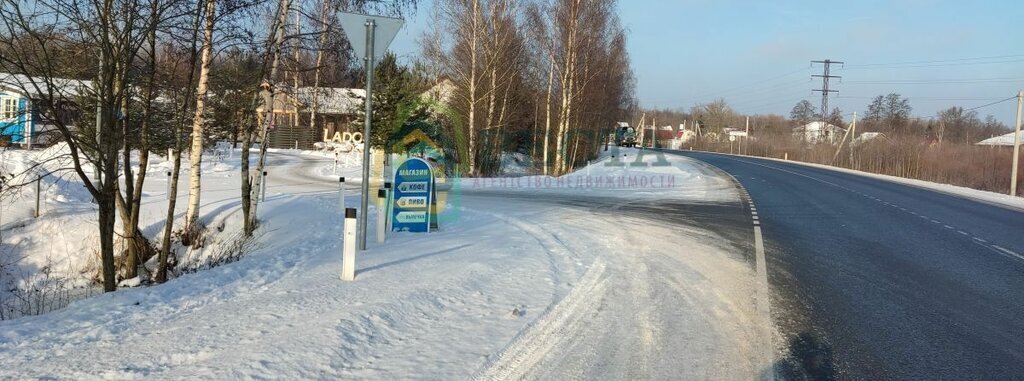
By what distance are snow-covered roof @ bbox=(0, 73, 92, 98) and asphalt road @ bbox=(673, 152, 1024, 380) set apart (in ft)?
27.3

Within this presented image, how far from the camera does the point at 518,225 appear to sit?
1152cm

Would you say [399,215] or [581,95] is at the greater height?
[581,95]

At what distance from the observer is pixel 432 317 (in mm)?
5488

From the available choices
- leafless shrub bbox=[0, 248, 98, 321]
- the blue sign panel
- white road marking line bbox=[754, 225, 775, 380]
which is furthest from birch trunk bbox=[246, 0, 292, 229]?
white road marking line bbox=[754, 225, 775, 380]

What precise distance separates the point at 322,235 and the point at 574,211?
599 cm

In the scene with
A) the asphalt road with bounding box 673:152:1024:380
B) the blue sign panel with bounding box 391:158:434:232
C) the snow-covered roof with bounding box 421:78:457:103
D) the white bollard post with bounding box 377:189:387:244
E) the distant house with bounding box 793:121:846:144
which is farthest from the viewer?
the distant house with bounding box 793:121:846:144

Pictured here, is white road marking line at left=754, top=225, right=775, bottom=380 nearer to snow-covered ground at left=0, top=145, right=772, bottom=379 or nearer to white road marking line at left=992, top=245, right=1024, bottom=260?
snow-covered ground at left=0, top=145, right=772, bottom=379

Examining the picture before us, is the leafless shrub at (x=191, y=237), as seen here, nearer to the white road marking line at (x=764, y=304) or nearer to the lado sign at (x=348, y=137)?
the white road marking line at (x=764, y=304)

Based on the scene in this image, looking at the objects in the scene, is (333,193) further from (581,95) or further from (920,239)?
(581,95)

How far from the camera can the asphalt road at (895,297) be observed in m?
4.86

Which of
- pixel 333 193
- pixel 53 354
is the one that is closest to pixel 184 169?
pixel 333 193

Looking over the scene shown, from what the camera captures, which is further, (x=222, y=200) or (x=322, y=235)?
(x=222, y=200)

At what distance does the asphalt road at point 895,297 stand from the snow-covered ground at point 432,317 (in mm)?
440

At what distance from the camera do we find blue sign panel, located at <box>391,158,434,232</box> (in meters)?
10.2
